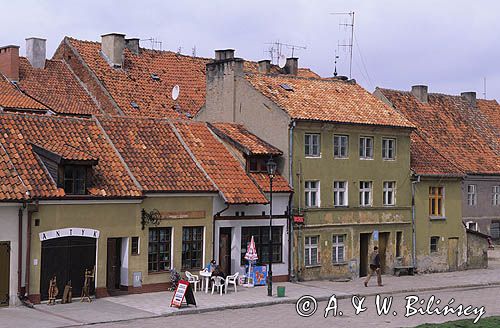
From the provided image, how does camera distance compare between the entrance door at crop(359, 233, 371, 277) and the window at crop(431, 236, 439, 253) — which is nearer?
the entrance door at crop(359, 233, 371, 277)

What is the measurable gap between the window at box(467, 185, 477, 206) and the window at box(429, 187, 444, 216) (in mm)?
8551

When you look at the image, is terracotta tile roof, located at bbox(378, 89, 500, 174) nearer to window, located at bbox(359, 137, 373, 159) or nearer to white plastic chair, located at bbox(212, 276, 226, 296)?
window, located at bbox(359, 137, 373, 159)

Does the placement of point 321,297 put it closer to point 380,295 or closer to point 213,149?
point 380,295

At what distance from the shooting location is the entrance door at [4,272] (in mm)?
26859

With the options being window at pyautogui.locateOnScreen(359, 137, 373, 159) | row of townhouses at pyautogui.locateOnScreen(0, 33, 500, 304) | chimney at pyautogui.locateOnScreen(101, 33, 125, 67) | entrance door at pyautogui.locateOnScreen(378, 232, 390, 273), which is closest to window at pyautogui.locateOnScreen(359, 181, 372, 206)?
row of townhouses at pyautogui.locateOnScreen(0, 33, 500, 304)

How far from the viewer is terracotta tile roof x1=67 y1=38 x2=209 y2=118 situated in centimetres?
4759

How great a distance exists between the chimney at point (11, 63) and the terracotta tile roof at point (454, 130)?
21.0 meters

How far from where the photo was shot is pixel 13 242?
1067 inches

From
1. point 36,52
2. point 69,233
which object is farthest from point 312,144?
point 36,52

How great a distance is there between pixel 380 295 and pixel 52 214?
1317cm

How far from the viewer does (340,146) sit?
37.7 metres

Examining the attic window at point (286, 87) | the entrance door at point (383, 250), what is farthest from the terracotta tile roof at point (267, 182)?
the entrance door at point (383, 250)

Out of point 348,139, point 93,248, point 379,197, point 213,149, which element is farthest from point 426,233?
point 93,248

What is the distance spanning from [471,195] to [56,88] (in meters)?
24.9
